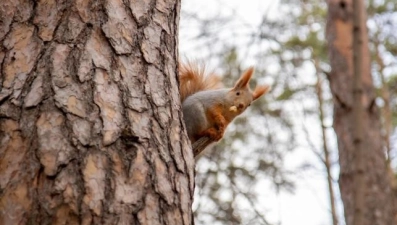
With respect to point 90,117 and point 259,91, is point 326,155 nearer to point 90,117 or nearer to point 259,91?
point 259,91

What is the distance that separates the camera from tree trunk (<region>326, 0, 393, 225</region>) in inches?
169

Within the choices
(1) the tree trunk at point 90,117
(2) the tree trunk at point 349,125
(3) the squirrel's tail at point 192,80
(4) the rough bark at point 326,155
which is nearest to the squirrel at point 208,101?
(3) the squirrel's tail at point 192,80

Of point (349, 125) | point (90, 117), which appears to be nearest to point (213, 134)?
point (90, 117)

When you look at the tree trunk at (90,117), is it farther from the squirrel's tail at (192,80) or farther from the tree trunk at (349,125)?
the tree trunk at (349,125)

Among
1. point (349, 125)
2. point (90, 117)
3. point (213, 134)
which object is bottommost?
point (90, 117)

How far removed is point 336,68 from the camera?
4.88 metres

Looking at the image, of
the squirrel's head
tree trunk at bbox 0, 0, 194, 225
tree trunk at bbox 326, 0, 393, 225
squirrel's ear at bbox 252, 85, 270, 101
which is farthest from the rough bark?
tree trunk at bbox 0, 0, 194, 225

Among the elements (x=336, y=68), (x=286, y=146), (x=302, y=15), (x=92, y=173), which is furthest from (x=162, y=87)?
(x=302, y=15)

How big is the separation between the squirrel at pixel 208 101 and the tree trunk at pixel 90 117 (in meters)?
0.54

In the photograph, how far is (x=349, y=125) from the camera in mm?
4496

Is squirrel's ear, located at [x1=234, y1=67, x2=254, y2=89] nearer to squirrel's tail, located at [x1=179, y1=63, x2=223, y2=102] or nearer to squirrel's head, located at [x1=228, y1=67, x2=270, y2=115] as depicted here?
squirrel's head, located at [x1=228, y1=67, x2=270, y2=115]

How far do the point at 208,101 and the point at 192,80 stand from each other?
139 millimetres

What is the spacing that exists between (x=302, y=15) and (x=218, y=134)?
4.81m

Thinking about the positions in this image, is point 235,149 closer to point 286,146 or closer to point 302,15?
point 286,146
